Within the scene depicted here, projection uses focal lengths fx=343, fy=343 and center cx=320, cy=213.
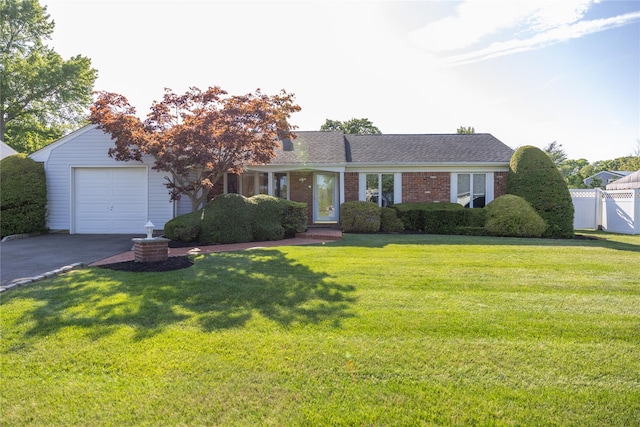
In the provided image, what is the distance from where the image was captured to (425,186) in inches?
600

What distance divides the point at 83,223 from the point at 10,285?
8.98 m

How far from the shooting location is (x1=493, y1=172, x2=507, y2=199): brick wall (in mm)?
15195

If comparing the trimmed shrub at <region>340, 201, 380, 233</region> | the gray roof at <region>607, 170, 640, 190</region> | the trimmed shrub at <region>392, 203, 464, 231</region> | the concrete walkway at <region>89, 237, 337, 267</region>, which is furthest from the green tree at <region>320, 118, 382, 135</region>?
the concrete walkway at <region>89, 237, 337, 267</region>

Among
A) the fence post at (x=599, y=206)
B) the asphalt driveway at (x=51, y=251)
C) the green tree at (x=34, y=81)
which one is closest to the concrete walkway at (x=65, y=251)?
the asphalt driveway at (x=51, y=251)

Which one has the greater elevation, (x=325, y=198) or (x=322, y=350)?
(x=325, y=198)

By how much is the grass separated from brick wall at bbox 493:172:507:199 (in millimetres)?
9803

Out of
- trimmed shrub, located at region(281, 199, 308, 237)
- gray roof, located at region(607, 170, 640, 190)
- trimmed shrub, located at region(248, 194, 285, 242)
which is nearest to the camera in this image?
trimmed shrub, located at region(248, 194, 285, 242)

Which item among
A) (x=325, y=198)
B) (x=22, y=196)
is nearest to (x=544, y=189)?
(x=325, y=198)

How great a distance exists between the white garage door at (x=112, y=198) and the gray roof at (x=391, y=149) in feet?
18.0

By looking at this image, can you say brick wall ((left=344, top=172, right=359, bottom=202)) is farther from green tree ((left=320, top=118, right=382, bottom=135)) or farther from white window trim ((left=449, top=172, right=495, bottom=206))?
green tree ((left=320, top=118, right=382, bottom=135))

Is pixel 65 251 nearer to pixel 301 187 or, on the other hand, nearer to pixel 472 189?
pixel 301 187

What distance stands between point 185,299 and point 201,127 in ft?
22.9

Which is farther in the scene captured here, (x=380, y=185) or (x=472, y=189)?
(x=380, y=185)

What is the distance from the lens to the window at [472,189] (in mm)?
15234
